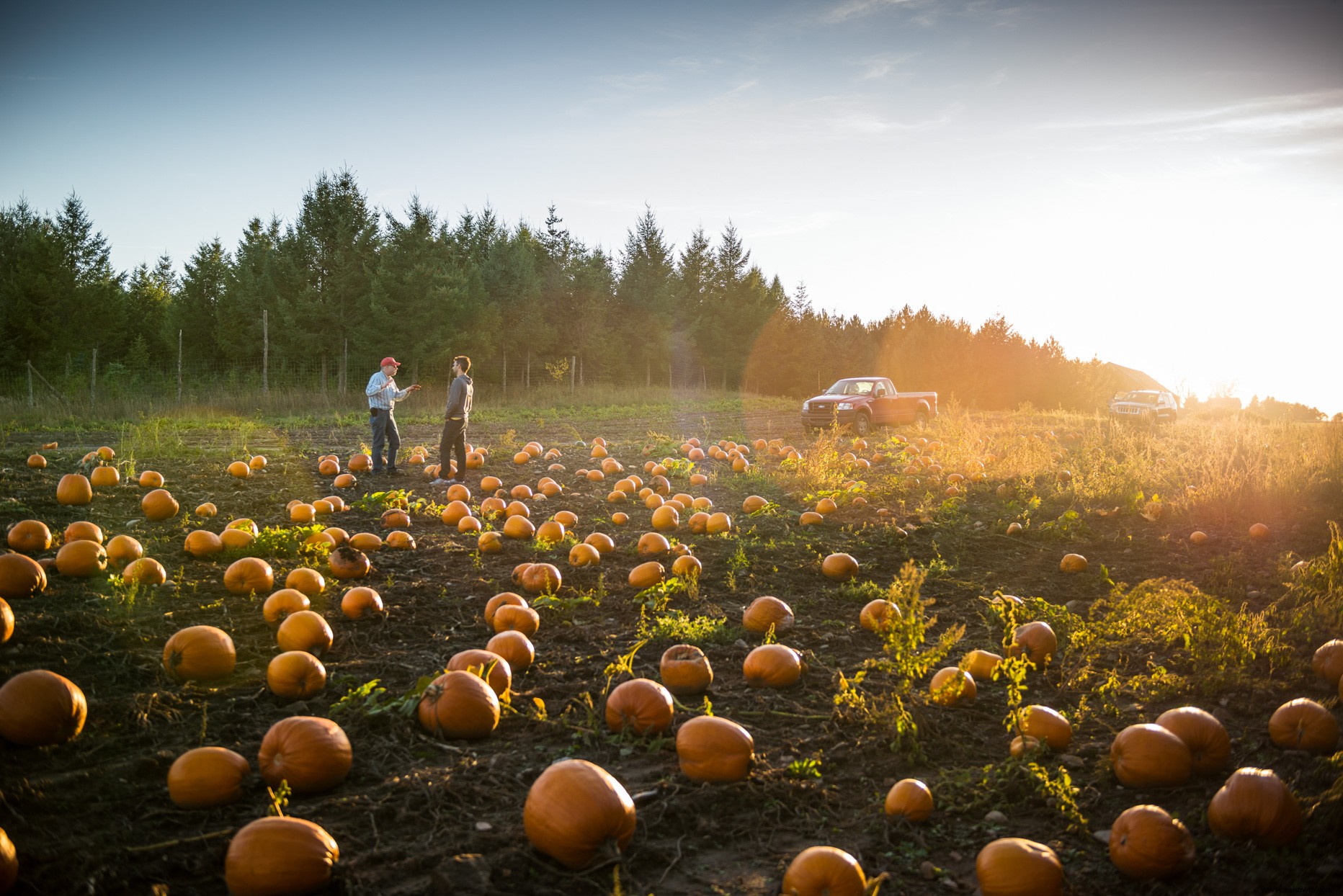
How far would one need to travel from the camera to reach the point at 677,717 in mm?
3312

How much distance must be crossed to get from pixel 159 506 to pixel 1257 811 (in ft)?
24.4

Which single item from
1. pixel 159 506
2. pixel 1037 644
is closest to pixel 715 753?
pixel 1037 644

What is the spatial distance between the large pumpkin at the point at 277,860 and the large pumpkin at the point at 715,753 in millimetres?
1250

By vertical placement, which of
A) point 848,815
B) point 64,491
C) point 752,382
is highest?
point 752,382

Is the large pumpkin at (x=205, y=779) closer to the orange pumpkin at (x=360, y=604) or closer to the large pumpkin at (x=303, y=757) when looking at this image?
the large pumpkin at (x=303, y=757)

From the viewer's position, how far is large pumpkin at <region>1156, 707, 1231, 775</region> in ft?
9.20

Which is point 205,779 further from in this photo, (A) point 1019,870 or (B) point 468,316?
(B) point 468,316

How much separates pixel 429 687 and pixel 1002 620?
331cm

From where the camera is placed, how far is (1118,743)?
9.30 ft

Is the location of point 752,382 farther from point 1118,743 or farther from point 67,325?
point 1118,743

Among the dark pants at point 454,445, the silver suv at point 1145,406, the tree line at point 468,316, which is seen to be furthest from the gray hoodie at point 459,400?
the silver suv at point 1145,406

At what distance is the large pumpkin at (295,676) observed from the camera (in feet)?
10.8

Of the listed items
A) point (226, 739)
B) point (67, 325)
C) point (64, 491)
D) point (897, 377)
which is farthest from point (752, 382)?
point (226, 739)

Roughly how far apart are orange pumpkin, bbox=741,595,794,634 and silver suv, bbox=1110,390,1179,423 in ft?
85.0
